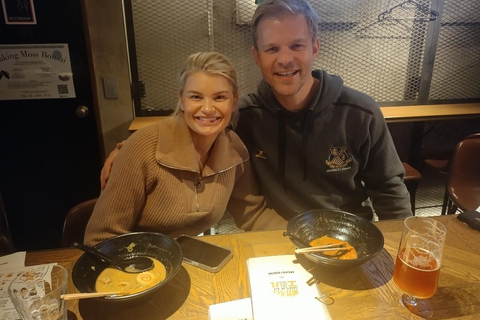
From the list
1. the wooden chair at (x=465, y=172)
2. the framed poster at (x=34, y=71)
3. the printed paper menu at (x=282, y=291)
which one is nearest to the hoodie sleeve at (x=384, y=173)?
the wooden chair at (x=465, y=172)

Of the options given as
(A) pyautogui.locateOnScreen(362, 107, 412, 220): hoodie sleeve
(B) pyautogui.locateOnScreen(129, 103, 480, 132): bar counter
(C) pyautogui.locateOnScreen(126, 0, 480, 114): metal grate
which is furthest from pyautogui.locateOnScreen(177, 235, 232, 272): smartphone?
(C) pyautogui.locateOnScreen(126, 0, 480, 114): metal grate

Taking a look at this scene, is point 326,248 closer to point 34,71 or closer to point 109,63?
point 109,63

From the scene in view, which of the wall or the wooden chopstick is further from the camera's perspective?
the wall

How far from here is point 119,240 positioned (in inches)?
43.8

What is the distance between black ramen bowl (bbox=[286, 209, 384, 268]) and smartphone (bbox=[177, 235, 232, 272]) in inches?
9.1

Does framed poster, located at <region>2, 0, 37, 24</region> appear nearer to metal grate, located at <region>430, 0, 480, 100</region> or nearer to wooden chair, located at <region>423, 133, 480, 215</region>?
wooden chair, located at <region>423, 133, 480, 215</region>

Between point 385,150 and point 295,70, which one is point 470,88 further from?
point 295,70

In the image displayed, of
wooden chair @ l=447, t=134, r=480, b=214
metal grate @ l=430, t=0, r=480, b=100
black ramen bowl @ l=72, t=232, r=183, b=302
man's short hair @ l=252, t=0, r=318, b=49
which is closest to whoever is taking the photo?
black ramen bowl @ l=72, t=232, r=183, b=302

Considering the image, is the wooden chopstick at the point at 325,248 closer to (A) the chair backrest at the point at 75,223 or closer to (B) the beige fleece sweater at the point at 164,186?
(B) the beige fleece sweater at the point at 164,186

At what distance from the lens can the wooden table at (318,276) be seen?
3.01 ft

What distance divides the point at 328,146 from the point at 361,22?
196cm

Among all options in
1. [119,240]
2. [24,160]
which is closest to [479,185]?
[119,240]

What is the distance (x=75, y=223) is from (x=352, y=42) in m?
2.82

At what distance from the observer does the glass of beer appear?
90cm
